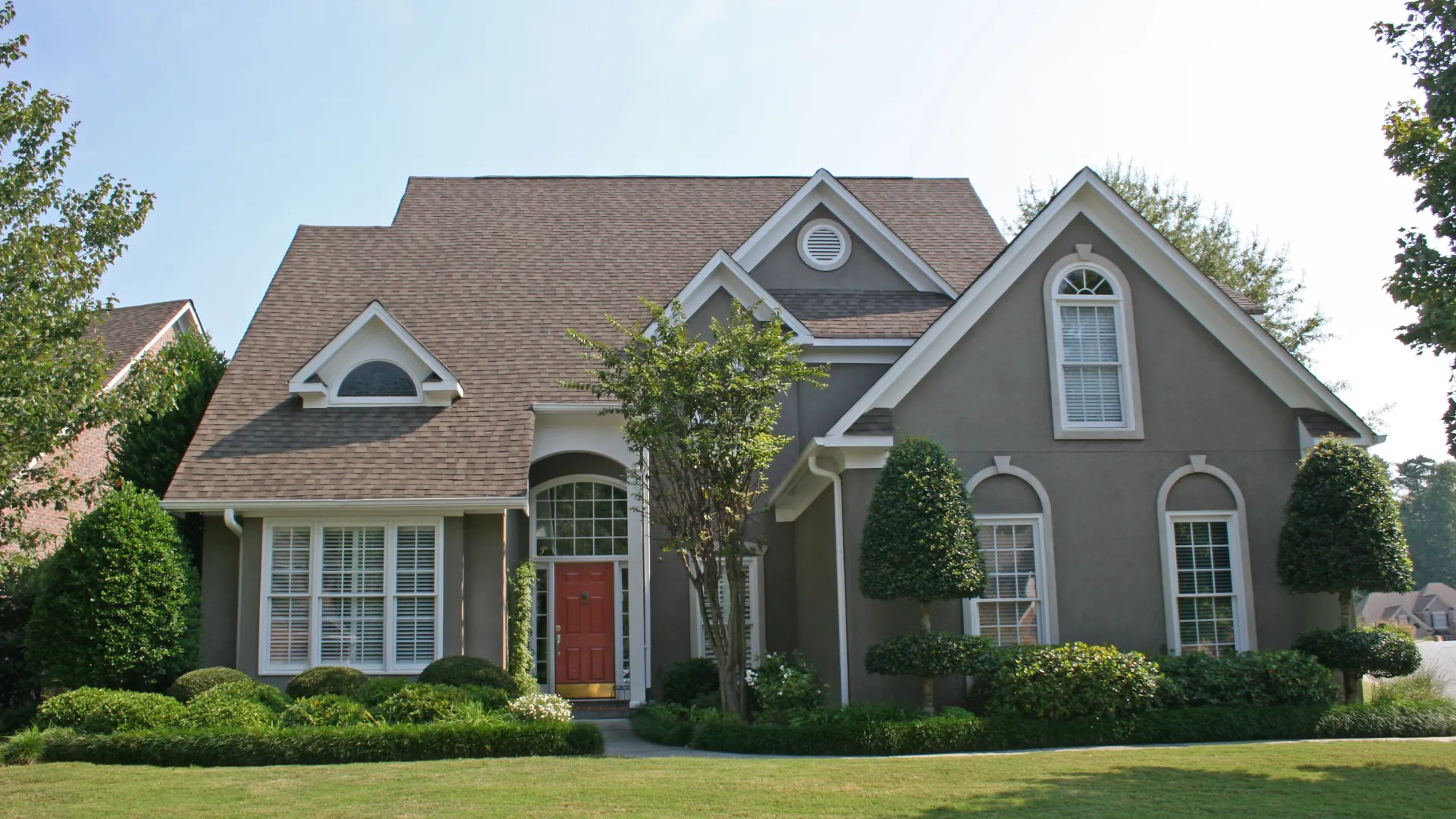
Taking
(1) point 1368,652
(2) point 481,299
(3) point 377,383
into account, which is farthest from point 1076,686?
(2) point 481,299

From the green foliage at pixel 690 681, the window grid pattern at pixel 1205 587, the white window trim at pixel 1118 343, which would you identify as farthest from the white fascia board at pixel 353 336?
the window grid pattern at pixel 1205 587

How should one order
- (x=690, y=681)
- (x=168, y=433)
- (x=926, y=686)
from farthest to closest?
(x=168, y=433) < (x=690, y=681) < (x=926, y=686)

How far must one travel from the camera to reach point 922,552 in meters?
13.4

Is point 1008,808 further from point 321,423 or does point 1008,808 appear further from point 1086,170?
point 321,423

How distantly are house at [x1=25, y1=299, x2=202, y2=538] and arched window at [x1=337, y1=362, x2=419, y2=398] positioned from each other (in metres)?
7.05

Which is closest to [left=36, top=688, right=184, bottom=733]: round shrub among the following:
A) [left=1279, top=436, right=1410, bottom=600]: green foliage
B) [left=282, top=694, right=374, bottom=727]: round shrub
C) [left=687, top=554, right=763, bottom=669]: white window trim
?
[left=282, top=694, right=374, bottom=727]: round shrub

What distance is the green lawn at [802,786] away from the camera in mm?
8969

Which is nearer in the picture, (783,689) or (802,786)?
(802,786)

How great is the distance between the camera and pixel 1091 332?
1557 cm

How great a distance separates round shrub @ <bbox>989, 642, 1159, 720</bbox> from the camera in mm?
13094

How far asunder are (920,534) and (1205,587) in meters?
4.33

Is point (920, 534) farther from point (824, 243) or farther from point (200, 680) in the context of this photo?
point (200, 680)

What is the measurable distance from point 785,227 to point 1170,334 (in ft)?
22.8

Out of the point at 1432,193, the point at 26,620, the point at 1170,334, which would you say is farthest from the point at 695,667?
the point at 1432,193
